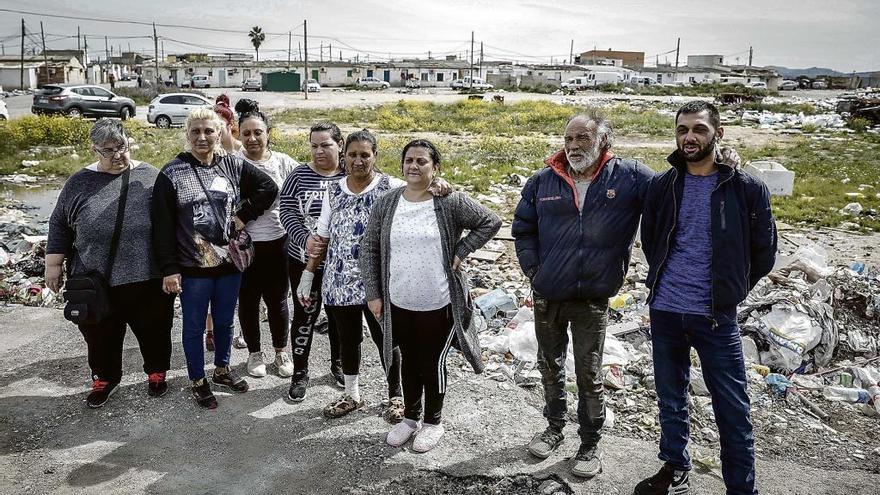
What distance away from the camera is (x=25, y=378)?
4332mm

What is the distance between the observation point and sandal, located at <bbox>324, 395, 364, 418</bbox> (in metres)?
3.83

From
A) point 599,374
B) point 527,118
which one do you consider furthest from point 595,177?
point 527,118

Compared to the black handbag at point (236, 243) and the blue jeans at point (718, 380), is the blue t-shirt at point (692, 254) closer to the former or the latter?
the blue jeans at point (718, 380)

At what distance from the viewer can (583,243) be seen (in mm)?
3080

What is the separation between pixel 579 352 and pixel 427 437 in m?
1.00

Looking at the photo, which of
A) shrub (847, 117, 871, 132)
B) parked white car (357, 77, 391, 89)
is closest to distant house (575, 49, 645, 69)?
parked white car (357, 77, 391, 89)

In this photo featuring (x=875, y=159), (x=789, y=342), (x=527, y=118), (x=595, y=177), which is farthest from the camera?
(x=527, y=118)

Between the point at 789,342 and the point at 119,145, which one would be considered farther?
the point at 789,342

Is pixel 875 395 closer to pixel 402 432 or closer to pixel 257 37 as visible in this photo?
pixel 402 432

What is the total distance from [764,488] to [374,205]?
8.28 feet

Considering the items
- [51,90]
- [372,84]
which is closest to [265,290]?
[51,90]

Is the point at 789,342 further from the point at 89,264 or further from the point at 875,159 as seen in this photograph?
the point at 875,159

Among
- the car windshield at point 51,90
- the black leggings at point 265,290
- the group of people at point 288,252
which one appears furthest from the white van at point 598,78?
the group of people at point 288,252

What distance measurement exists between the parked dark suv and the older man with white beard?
74.7 ft
